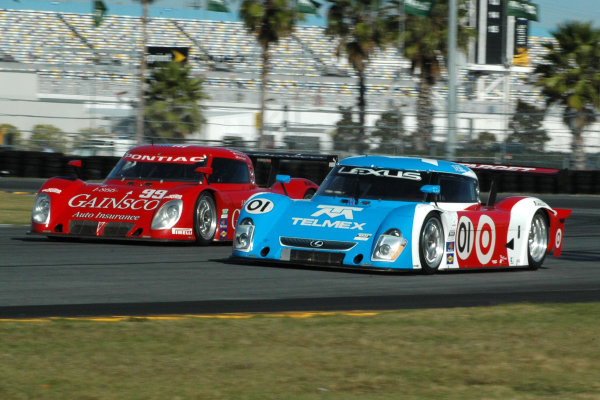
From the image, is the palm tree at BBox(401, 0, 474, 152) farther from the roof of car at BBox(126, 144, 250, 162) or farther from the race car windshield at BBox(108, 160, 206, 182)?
the race car windshield at BBox(108, 160, 206, 182)

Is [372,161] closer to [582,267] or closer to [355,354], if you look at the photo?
[582,267]

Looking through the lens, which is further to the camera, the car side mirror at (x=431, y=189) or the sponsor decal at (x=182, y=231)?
the sponsor decal at (x=182, y=231)

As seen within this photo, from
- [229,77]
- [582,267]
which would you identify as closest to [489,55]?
[229,77]

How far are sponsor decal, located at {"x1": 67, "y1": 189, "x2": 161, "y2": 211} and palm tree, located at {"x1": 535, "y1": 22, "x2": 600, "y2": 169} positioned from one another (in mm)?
30231

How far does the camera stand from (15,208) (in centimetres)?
1928

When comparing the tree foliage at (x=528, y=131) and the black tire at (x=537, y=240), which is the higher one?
the tree foliage at (x=528, y=131)

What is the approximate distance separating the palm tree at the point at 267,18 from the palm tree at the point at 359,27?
3.68 meters

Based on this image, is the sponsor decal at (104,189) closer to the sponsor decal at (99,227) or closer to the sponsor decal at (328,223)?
the sponsor decal at (99,227)

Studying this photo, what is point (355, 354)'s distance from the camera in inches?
232

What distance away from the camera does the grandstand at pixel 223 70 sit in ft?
115

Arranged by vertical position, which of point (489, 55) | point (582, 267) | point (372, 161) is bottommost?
point (582, 267)

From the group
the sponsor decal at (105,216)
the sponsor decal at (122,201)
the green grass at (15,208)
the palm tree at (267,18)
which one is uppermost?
the palm tree at (267,18)

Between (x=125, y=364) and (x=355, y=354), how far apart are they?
4.45ft

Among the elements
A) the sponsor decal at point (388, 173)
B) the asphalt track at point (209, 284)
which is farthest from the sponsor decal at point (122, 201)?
the sponsor decal at point (388, 173)
